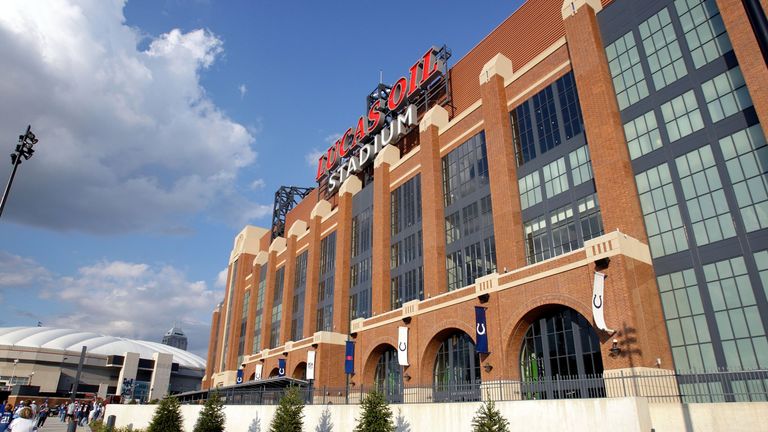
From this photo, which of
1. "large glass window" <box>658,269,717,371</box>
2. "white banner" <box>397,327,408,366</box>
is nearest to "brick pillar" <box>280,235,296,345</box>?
"white banner" <box>397,327,408,366</box>

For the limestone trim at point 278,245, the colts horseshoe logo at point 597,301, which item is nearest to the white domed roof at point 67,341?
the limestone trim at point 278,245

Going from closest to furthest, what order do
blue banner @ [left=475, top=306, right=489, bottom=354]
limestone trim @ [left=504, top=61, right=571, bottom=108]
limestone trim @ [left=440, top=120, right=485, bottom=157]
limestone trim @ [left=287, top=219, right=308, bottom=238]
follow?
blue banner @ [left=475, top=306, right=489, bottom=354] → limestone trim @ [left=504, top=61, right=571, bottom=108] → limestone trim @ [left=440, top=120, right=485, bottom=157] → limestone trim @ [left=287, top=219, right=308, bottom=238]

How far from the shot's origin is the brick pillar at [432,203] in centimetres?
3808

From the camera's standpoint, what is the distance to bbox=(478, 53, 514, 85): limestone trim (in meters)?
36.8

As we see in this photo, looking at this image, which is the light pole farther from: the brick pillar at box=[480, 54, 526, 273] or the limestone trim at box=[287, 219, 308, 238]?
the limestone trim at box=[287, 219, 308, 238]

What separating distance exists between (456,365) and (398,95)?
28294 mm

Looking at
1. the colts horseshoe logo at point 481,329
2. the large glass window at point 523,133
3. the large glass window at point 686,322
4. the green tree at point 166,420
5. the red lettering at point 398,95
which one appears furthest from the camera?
the red lettering at point 398,95

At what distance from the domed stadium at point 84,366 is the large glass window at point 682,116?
298ft

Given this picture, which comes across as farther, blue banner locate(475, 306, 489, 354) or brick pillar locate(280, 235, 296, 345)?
brick pillar locate(280, 235, 296, 345)

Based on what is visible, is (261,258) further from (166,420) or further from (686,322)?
(686,322)

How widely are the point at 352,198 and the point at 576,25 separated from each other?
3046 centimetres

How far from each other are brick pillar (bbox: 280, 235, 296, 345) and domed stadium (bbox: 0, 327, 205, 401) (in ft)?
142

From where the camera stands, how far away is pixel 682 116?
84.3 feet

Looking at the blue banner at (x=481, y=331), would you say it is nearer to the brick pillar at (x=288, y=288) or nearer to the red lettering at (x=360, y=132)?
the red lettering at (x=360, y=132)
